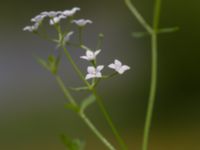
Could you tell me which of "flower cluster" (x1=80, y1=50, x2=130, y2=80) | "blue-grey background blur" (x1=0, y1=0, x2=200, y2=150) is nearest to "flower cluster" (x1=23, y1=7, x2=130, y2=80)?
"flower cluster" (x1=80, y1=50, x2=130, y2=80)

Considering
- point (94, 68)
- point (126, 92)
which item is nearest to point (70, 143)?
point (94, 68)

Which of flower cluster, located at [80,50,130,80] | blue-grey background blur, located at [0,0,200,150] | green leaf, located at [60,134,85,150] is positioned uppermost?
blue-grey background blur, located at [0,0,200,150]

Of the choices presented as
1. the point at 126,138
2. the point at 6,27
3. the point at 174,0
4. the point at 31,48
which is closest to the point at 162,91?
the point at 126,138

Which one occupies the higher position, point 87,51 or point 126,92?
point 126,92

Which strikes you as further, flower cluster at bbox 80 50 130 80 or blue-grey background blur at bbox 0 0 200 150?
blue-grey background blur at bbox 0 0 200 150

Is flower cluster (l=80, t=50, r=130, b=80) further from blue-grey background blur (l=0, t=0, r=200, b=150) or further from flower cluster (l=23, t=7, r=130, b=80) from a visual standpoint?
blue-grey background blur (l=0, t=0, r=200, b=150)

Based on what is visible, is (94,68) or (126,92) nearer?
(94,68)

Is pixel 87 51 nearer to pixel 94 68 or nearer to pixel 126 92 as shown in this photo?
pixel 94 68

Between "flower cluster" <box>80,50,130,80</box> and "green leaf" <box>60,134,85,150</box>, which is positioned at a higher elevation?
"flower cluster" <box>80,50,130,80</box>

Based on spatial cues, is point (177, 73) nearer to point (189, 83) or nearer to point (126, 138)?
point (189, 83)
